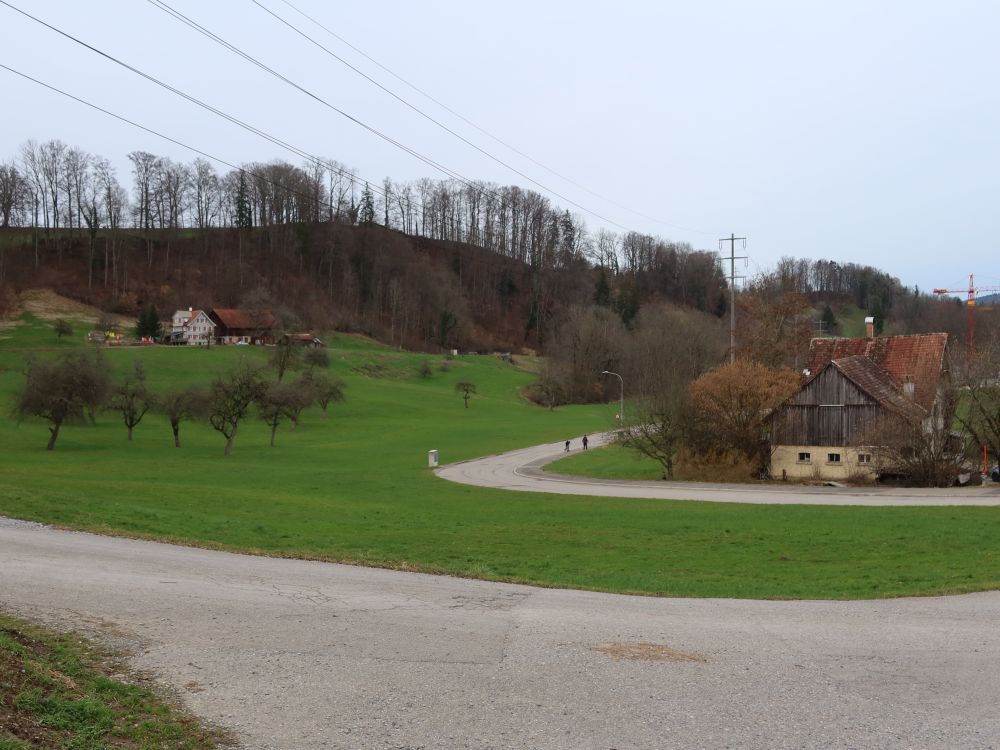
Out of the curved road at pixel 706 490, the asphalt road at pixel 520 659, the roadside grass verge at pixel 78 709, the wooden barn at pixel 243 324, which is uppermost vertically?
the wooden barn at pixel 243 324

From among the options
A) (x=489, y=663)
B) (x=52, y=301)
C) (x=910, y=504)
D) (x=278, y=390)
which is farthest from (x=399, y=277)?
(x=489, y=663)

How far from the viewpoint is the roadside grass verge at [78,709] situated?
6734 millimetres

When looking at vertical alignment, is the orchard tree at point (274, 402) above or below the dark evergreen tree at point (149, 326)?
below

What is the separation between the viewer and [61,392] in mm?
58406

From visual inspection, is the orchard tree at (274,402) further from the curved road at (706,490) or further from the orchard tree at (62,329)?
the orchard tree at (62,329)

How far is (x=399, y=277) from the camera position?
513 ft

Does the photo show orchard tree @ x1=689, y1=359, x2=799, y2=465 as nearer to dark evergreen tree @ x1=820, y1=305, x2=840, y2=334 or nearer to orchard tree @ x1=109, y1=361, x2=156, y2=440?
orchard tree @ x1=109, y1=361, x2=156, y2=440

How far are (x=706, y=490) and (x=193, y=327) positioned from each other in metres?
99.0

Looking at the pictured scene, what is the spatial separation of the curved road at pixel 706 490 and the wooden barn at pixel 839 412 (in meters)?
4.51

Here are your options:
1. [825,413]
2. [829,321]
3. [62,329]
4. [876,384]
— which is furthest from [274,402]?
[829,321]

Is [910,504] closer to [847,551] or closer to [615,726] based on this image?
[847,551]

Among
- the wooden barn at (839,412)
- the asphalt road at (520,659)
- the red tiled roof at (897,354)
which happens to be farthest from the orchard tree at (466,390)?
the asphalt road at (520,659)

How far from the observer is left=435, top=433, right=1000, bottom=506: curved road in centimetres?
3638

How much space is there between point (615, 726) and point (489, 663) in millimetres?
2160
